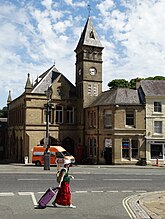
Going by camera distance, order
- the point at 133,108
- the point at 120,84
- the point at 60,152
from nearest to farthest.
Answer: the point at 60,152 < the point at 133,108 < the point at 120,84

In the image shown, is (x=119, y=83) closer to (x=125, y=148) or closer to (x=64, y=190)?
(x=125, y=148)

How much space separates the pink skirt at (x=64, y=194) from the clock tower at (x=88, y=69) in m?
30.6

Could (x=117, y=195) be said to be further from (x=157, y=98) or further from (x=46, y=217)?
(x=157, y=98)

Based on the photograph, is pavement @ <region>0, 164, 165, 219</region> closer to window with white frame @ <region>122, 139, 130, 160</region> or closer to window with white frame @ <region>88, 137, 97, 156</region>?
window with white frame @ <region>122, 139, 130, 160</region>

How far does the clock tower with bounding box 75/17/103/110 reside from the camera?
42.6 meters

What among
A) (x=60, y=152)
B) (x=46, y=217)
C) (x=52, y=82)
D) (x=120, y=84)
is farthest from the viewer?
(x=120, y=84)

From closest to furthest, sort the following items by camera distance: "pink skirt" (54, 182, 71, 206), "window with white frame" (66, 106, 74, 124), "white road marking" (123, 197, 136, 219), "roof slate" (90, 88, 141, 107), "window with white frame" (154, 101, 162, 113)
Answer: "white road marking" (123, 197, 136, 219), "pink skirt" (54, 182, 71, 206), "roof slate" (90, 88, 141, 107), "window with white frame" (154, 101, 162, 113), "window with white frame" (66, 106, 74, 124)

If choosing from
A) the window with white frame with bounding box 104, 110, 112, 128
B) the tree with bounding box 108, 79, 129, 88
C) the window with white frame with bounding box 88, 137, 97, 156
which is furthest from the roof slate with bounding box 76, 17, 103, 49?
the tree with bounding box 108, 79, 129, 88

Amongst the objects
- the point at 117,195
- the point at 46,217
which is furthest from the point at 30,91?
the point at 46,217

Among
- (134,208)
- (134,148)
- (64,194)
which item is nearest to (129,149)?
(134,148)

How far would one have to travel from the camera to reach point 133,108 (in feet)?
125

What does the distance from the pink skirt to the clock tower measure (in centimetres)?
3056

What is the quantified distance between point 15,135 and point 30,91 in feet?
33.1

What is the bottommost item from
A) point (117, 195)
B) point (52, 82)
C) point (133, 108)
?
point (117, 195)
